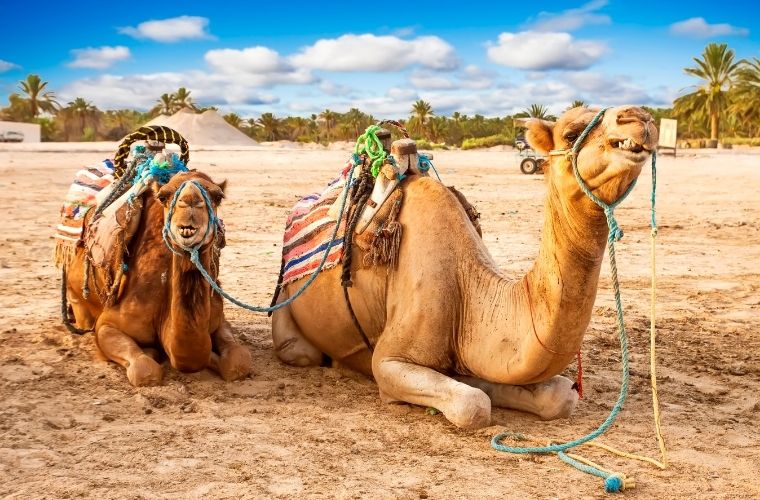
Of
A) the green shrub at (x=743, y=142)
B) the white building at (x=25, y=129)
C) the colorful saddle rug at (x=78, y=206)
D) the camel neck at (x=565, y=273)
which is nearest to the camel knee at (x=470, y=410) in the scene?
the camel neck at (x=565, y=273)

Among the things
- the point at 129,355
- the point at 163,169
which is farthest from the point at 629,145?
the point at 129,355

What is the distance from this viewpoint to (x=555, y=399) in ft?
17.0

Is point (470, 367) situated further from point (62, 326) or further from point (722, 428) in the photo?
point (62, 326)

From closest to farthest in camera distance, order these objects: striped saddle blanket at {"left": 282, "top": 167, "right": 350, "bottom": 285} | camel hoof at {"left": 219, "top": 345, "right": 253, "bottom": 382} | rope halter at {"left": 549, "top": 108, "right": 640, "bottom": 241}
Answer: rope halter at {"left": 549, "top": 108, "right": 640, "bottom": 241}
camel hoof at {"left": 219, "top": 345, "right": 253, "bottom": 382}
striped saddle blanket at {"left": 282, "top": 167, "right": 350, "bottom": 285}

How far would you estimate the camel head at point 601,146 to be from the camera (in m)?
3.70

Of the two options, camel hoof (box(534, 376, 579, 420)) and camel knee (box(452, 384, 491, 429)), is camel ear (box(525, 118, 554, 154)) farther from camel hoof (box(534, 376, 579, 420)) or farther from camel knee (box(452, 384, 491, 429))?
camel hoof (box(534, 376, 579, 420))

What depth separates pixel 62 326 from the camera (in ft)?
24.4

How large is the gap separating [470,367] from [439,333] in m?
0.28

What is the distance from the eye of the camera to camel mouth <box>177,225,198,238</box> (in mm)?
5172

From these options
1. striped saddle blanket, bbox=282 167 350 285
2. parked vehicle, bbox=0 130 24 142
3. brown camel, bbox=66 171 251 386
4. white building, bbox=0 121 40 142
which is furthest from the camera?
white building, bbox=0 121 40 142

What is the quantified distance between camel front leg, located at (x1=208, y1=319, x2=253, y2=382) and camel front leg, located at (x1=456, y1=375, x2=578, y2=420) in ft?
5.27

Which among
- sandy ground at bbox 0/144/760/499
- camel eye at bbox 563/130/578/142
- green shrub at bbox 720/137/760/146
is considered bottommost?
sandy ground at bbox 0/144/760/499

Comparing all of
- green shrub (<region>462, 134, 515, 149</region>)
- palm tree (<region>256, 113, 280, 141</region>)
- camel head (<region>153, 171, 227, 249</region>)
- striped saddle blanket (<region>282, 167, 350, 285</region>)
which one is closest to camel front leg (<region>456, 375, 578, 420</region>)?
striped saddle blanket (<region>282, 167, 350, 285</region>)

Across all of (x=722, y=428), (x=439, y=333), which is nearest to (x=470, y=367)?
(x=439, y=333)
